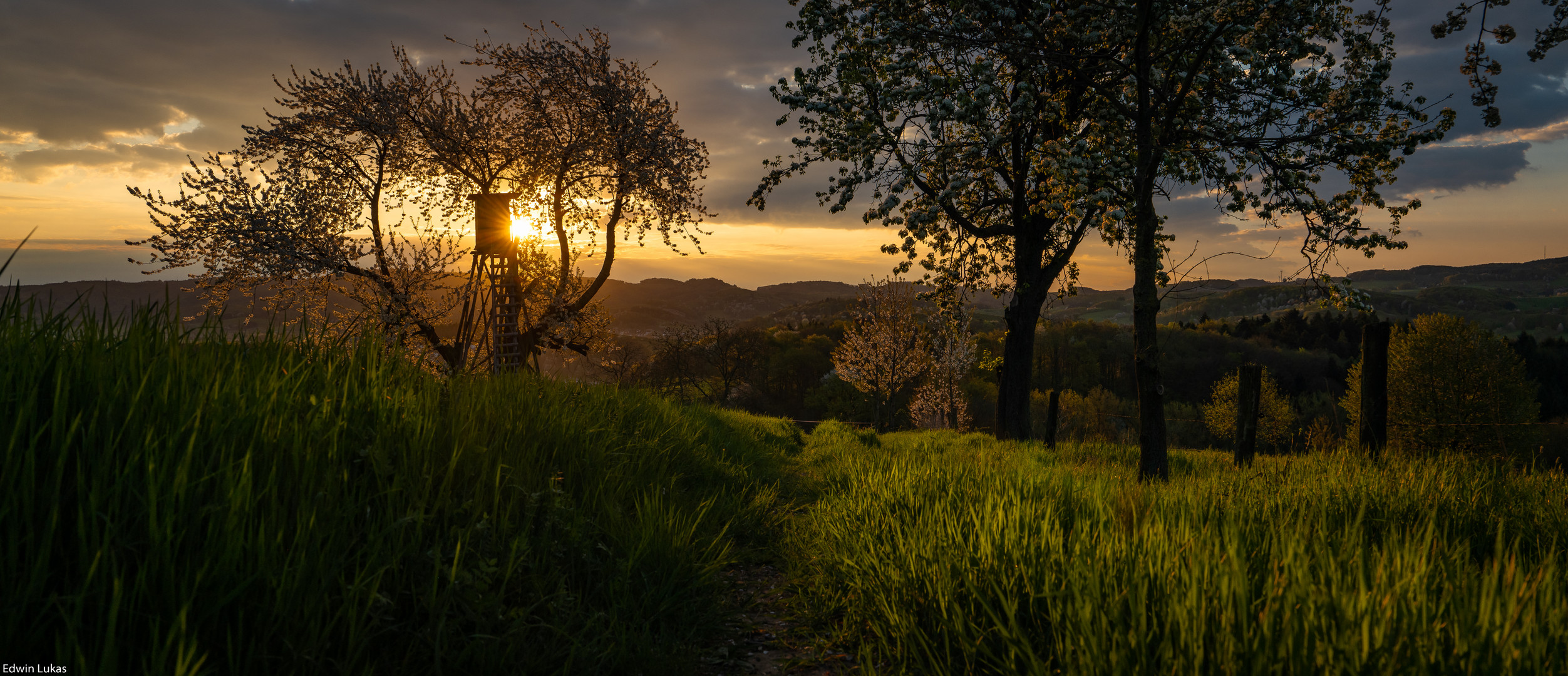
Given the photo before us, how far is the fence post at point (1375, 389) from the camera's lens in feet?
28.3

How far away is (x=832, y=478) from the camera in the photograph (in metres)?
7.63

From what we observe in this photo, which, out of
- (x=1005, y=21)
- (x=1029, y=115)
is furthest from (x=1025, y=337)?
(x=1005, y=21)

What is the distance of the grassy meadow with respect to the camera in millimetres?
2074

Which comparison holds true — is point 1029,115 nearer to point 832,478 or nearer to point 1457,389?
point 832,478

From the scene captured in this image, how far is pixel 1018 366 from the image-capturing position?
15.7 m

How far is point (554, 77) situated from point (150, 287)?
1637 cm

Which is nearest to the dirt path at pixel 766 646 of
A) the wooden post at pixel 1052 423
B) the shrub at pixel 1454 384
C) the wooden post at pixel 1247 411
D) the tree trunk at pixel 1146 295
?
the tree trunk at pixel 1146 295

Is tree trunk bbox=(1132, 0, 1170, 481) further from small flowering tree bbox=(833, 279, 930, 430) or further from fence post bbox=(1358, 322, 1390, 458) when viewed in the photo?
small flowering tree bbox=(833, 279, 930, 430)

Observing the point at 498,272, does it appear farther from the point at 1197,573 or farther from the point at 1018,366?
the point at 1197,573

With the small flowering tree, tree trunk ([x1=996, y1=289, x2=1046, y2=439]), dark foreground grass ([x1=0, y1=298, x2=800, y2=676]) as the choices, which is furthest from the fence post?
the small flowering tree

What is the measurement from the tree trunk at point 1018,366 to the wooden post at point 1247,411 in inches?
200

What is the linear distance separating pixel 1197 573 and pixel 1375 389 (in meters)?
9.60

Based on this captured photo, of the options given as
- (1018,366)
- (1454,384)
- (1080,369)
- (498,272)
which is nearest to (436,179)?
(498,272)

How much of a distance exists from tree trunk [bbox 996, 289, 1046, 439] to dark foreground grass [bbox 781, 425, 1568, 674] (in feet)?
30.3
